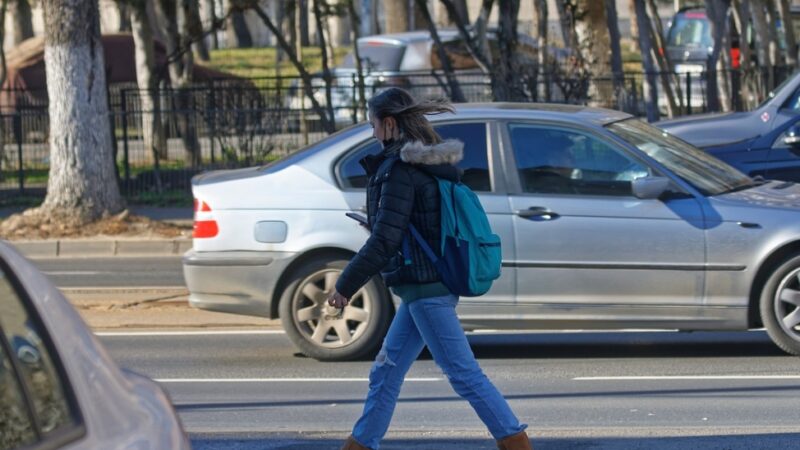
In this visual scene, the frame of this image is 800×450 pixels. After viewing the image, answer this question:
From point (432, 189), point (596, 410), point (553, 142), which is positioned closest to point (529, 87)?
point (553, 142)

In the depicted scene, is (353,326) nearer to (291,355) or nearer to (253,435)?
(291,355)

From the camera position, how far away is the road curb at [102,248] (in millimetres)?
15125

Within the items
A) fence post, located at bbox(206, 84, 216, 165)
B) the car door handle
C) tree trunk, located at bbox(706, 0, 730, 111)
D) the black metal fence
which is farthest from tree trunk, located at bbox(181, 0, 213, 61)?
the car door handle

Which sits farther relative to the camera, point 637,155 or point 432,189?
point 637,155

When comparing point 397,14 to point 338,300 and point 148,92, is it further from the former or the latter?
point 338,300

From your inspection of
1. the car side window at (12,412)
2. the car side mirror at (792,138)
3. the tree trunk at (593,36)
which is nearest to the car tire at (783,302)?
the car side mirror at (792,138)

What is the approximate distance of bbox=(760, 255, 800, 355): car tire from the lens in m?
7.95

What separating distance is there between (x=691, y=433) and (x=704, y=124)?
6300 mm

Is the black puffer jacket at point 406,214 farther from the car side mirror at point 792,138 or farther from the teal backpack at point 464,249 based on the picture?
the car side mirror at point 792,138

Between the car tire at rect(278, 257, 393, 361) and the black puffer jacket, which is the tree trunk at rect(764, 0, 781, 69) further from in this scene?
the black puffer jacket

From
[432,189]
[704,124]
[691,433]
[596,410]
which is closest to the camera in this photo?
[432,189]

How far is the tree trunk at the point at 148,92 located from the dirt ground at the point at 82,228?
11.4ft

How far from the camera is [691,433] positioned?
620 centimetres

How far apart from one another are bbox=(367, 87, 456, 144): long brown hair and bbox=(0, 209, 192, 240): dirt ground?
1025cm
